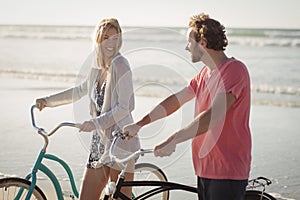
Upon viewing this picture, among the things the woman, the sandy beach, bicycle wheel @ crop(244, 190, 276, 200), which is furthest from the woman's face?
bicycle wheel @ crop(244, 190, 276, 200)

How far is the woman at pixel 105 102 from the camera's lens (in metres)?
3.36

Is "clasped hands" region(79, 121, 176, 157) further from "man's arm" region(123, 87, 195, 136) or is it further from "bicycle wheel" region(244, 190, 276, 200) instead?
"bicycle wheel" region(244, 190, 276, 200)

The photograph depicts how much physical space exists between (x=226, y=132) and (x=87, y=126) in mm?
717

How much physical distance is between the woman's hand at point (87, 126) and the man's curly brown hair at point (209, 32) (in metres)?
0.71

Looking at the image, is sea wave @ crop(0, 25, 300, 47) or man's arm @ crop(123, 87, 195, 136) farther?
sea wave @ crop(0, 25, 300, 47)

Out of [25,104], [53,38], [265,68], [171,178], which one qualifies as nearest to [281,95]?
[265,68]

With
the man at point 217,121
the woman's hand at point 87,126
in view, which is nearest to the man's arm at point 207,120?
the man at point 217,121

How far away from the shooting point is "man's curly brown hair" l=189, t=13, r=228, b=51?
2.90 metres

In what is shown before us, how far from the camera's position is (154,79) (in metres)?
5.84

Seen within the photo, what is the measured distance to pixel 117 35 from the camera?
3.42 m

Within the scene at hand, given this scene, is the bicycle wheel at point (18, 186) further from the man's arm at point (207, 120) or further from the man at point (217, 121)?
the man's arm at point (207, 120)

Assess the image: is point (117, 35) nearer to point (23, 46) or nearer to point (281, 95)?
point (281, 95)

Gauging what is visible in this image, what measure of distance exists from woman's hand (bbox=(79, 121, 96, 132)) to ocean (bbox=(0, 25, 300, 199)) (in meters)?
0.27

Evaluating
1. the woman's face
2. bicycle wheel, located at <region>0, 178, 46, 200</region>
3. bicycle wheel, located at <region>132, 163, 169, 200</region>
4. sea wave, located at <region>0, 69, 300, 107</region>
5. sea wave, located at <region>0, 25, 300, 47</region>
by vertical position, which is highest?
sea wave, located at <region>0, 25, 300, 47</region>
